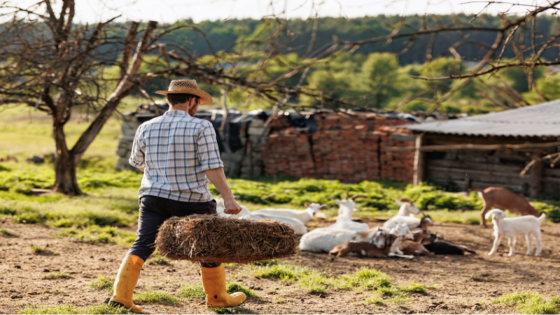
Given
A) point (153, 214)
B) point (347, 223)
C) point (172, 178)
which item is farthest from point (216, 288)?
point (347, 223)

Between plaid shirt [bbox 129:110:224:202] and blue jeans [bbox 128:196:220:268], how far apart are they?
45 millimetres

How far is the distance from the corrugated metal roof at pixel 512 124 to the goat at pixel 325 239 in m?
5.77

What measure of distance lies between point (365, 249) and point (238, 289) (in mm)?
2693

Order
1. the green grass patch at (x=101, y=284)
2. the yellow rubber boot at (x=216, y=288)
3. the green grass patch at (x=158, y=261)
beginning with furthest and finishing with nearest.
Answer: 1. the green grass patch at (x=158, y=261)
2. the green grass patch at (x=101, y=284)
3. the yellow rubber boot at (x=216, y=288)

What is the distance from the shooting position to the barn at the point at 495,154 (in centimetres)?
1398

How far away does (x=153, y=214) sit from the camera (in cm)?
446

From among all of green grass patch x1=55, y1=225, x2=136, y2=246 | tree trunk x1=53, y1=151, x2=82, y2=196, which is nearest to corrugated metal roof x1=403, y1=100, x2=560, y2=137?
green grass patch x1=55, y1=225, x2=136, y2=246

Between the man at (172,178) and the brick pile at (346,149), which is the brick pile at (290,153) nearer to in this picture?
the brick pile at (346,149)

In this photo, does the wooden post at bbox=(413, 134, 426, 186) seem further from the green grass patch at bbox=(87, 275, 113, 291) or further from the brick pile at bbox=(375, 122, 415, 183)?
the green grass patch at bbox=(87, 275, 113, 291)

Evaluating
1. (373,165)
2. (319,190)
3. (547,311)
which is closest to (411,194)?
(319,190)

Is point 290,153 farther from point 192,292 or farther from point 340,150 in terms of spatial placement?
point 192,292

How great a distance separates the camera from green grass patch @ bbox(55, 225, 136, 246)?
8039 millimetres

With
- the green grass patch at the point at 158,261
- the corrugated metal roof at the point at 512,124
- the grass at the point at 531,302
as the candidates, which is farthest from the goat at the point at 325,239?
the corrugated metal roof at the point at 512,124

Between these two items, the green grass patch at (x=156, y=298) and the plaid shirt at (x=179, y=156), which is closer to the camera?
the plaid shirt at (x=179, y=156)
